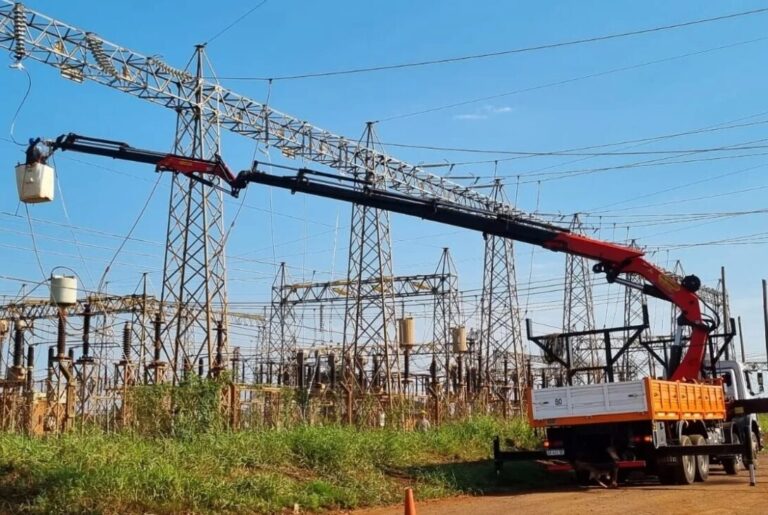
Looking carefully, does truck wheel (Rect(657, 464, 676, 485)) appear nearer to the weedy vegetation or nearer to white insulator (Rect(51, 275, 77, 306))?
the weedy vegetation

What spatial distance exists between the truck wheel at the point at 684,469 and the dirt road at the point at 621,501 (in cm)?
20

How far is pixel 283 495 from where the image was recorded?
14242mm

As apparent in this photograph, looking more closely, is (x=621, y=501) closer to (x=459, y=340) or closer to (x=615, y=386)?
(x=615, y=386)

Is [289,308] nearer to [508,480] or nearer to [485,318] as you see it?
[485,318]

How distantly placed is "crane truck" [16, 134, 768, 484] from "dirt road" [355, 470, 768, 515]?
1.87ft

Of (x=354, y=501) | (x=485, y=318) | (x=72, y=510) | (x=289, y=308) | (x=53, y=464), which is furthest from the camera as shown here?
(x=289, y=308)

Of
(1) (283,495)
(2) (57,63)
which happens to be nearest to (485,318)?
(2) (57,63)

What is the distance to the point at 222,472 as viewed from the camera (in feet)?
49.0

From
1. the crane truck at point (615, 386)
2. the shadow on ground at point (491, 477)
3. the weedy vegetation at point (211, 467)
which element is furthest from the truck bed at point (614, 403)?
the weedy vegetation at point (211, 467)

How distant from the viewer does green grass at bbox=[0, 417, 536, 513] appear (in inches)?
500

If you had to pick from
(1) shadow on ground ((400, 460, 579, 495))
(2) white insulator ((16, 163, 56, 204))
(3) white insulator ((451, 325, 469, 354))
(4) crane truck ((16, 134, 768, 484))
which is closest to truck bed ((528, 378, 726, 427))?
(4) crane truck ((16, 134, 768, 484))

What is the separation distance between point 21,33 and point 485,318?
2956 cm

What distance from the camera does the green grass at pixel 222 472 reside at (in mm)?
12711

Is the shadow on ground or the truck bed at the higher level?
the truck bed
